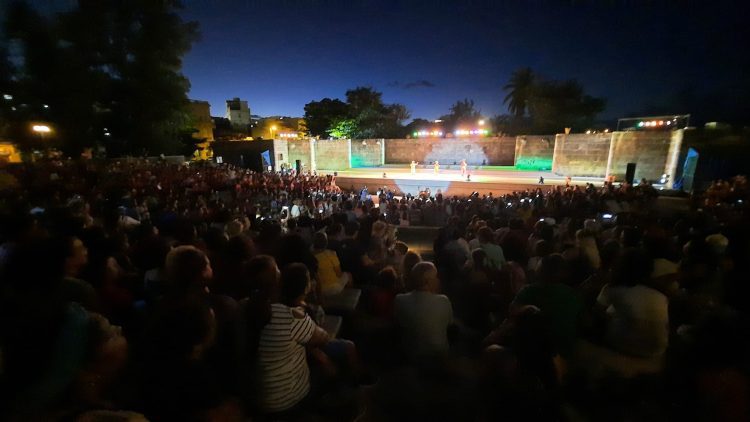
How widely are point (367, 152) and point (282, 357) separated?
3040cm

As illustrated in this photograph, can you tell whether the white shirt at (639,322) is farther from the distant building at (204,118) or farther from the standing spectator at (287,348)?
the distant building at (204,118)

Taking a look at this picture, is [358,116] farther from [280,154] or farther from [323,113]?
[280,154]

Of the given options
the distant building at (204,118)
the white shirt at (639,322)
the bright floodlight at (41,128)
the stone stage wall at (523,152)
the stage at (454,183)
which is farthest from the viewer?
the distant building at (204,118)

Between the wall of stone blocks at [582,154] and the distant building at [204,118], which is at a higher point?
the distant building at [204,118]

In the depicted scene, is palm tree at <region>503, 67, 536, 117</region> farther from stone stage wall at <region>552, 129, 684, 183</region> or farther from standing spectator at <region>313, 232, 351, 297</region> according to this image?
standing spectator at <region>313, 232, 351, 297</region>

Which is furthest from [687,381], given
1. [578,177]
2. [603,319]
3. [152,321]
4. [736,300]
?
[578,177]

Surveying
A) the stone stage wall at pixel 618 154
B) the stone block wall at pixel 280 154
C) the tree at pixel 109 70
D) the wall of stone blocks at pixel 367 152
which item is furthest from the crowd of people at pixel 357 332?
the wall of stone blocks at pixel 367 152

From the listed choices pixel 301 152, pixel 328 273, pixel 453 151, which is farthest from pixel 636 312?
pixel 301 152

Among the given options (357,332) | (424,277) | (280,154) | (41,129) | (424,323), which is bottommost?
(357,332)

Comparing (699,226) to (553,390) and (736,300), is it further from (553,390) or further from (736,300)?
(553,390)

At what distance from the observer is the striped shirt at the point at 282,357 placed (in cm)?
184

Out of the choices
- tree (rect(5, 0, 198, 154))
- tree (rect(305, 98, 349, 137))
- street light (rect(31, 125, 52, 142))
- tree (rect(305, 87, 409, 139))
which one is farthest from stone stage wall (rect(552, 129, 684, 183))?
street light (rect(31, 125, 52, 142))

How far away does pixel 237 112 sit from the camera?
2116 inches

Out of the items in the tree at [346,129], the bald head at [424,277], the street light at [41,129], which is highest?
the tree at [346,129]
